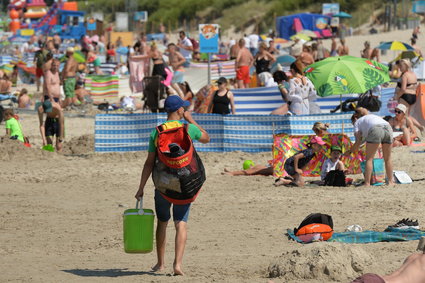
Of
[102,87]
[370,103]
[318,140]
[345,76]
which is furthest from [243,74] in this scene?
[318,140]

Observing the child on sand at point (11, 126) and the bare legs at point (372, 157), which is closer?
the bare legs at point (372, 157)

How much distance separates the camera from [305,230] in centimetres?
829

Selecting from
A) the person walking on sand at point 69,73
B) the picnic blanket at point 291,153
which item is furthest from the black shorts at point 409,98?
the person walking on sand at point 69,73

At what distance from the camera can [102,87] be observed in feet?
81.4

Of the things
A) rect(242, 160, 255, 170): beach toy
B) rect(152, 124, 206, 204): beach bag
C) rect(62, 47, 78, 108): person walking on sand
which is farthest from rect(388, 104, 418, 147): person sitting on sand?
rect(62, 47, 78, 108): person walking on sand

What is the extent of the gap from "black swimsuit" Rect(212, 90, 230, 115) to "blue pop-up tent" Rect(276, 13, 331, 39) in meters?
27.9

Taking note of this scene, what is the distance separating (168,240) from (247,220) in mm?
1255

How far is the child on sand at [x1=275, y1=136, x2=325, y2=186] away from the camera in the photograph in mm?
11914

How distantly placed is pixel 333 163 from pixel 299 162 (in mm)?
477

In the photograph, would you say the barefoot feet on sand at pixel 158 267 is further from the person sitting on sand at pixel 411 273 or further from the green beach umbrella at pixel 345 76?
the green beach umbrella at pixel 345 76

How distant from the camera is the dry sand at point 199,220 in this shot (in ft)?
22.6

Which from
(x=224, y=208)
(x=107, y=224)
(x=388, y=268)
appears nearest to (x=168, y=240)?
(x=107, y=224)

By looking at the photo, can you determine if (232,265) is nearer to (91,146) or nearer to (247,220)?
(247,220)

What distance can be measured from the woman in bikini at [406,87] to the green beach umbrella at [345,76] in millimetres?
1617
